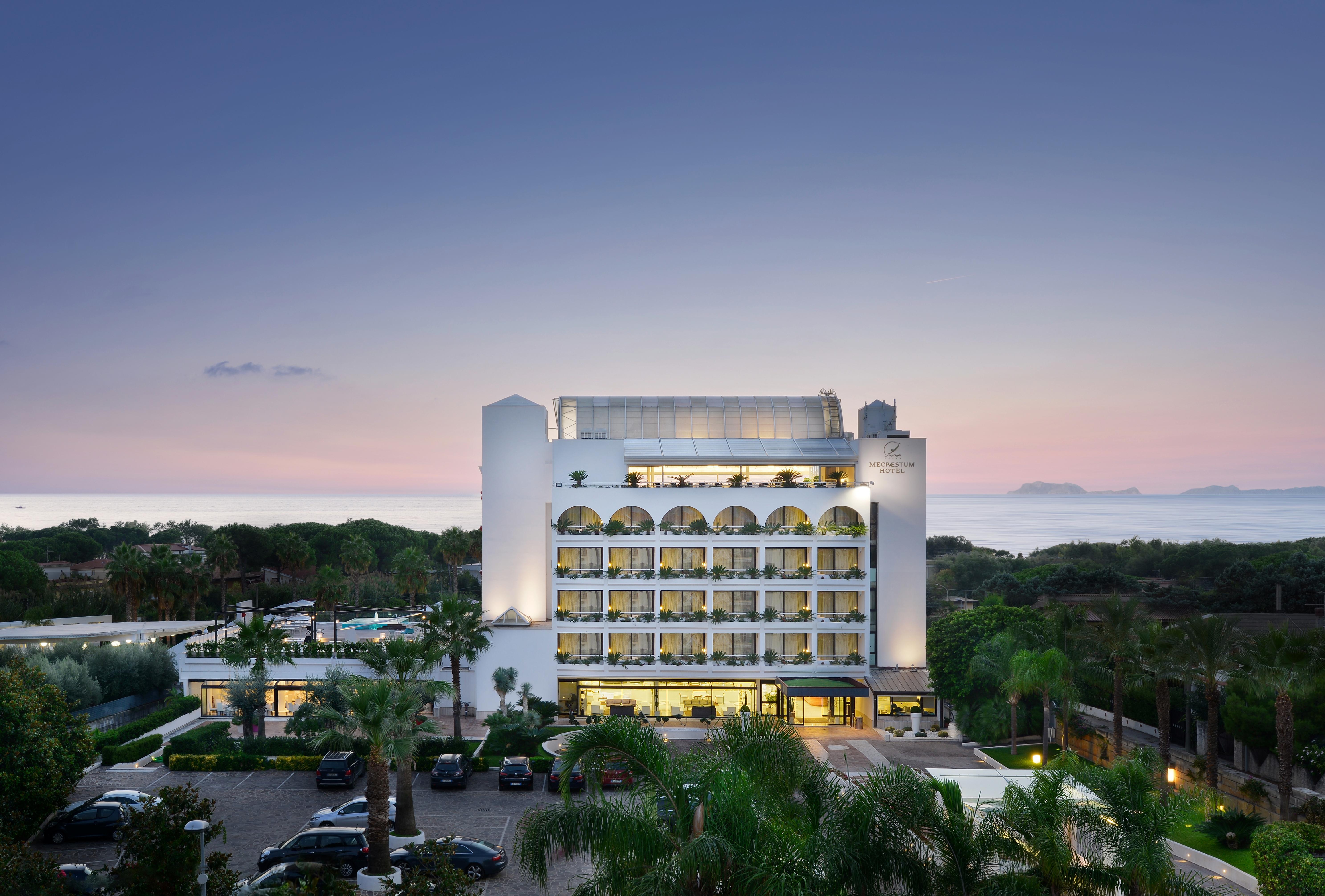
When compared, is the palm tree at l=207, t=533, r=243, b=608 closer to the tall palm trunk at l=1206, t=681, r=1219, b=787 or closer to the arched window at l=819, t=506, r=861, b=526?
the arched window at l=819, t=506, r=861, b=526

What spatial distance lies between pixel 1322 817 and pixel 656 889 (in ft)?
84.9

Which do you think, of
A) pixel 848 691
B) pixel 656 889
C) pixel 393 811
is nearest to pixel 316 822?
pixel 393 811

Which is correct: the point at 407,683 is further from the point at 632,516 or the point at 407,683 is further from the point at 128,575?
the point at 128,575

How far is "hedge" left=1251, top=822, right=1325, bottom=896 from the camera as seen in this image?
18.7 meters

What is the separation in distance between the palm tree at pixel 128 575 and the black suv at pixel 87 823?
37096mm

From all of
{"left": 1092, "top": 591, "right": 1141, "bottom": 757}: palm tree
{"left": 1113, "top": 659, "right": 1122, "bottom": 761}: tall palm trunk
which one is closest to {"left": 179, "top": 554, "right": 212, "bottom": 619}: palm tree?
{"left": 1092, "top": 591, "right": 1141, "bottom": 757}: palm tree

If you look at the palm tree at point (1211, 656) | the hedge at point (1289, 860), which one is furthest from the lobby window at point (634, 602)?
the hedge at point (1289, 860)

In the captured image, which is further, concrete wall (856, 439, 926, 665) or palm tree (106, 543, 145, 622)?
palm tree (106, 543, 145, 622)

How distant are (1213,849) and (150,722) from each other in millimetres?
46134

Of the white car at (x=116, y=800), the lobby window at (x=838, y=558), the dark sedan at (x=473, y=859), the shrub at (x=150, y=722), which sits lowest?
the shrub at (x=150, y=722)

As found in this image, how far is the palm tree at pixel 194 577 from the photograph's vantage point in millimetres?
62781

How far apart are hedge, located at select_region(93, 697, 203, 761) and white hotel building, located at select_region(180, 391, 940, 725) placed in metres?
1.41

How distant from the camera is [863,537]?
154ft

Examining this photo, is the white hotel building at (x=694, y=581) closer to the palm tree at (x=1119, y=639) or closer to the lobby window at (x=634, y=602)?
the lobby window at (x=634, y=602)
